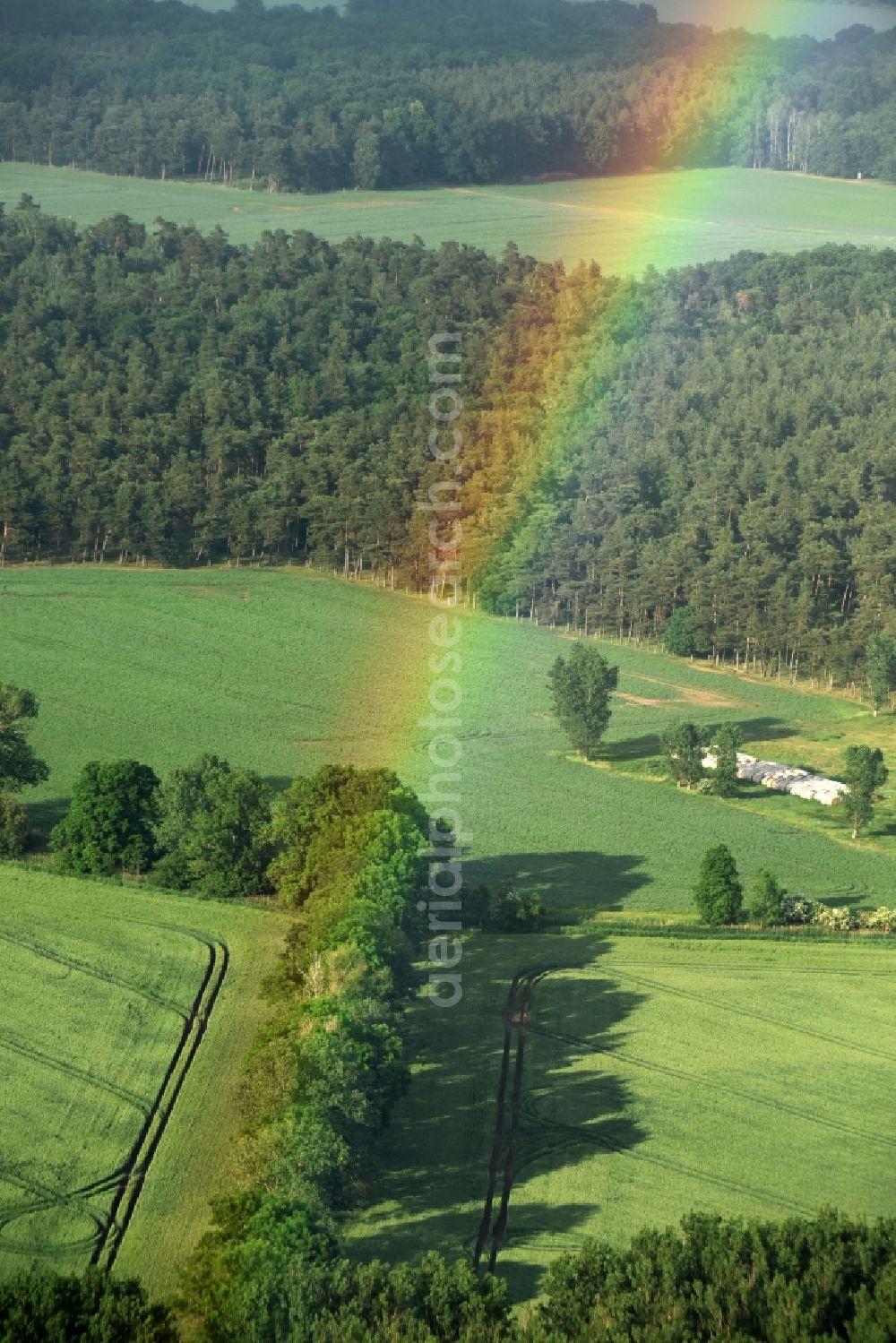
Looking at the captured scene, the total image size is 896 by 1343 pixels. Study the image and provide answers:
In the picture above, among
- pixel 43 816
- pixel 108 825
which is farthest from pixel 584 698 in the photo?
pixel 108 825

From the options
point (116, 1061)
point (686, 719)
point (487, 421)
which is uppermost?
point (487, 421)

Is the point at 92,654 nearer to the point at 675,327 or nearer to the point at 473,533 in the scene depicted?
the point at 473,533

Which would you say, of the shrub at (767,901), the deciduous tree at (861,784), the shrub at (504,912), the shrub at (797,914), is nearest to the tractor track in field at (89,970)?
the shrub at (504,912)

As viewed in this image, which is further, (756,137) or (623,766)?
(756,137)

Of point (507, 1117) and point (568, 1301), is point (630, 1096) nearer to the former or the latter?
point (507, 1117)

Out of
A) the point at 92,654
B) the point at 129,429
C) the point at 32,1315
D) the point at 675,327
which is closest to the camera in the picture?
the point at 32,1315

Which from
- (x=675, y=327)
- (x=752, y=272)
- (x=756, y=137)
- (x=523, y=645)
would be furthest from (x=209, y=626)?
(x=756, y=137)
